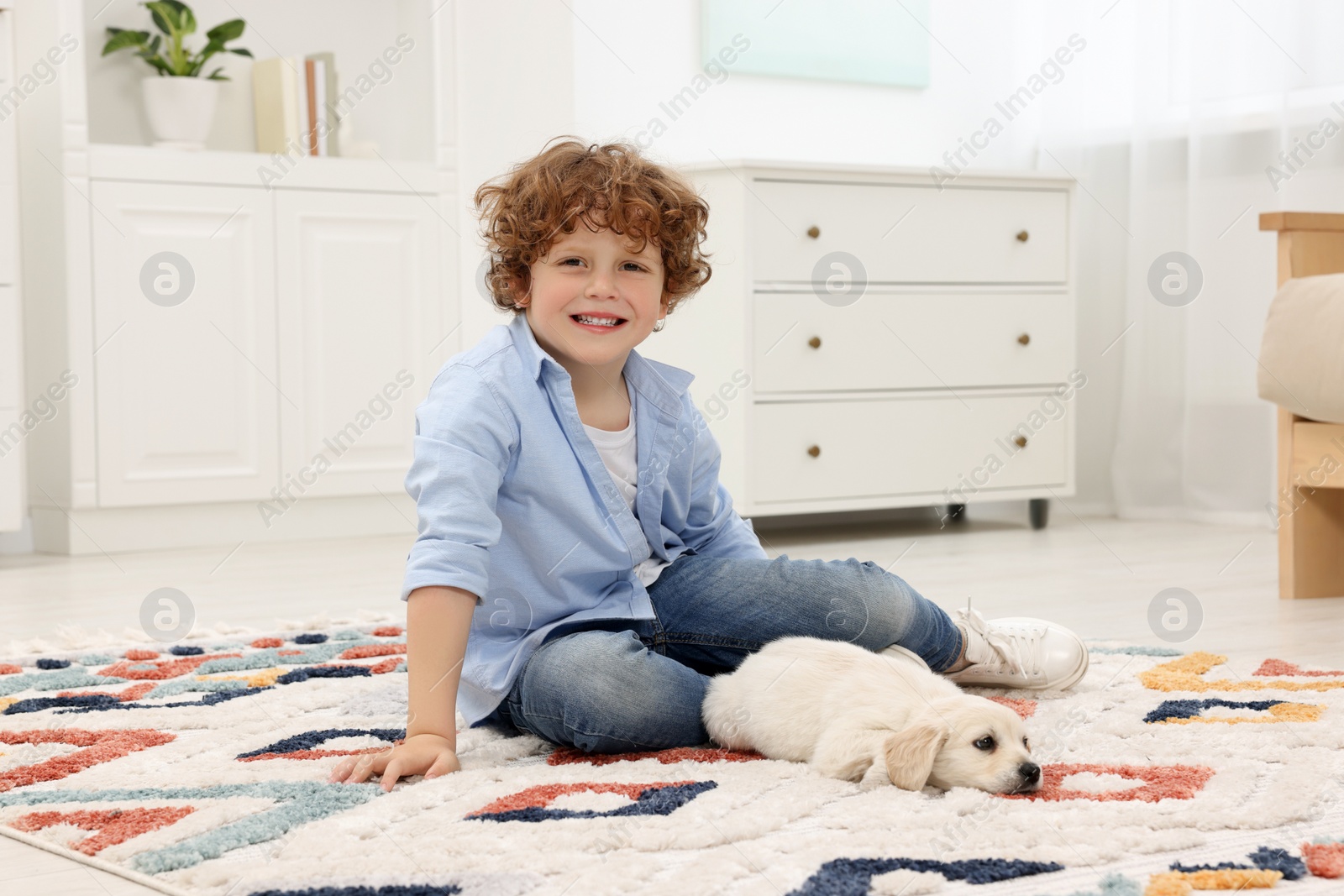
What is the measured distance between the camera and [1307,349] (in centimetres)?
190

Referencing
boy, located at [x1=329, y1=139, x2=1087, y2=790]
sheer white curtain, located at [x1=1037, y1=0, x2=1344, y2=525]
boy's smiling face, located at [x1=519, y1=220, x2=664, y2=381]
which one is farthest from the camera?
sheer white curtain, located at [x1=1037, y1=0, x2=1344, y2=525]

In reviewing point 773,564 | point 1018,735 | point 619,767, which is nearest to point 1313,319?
point 773,564

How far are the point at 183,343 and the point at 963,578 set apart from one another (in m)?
1.61

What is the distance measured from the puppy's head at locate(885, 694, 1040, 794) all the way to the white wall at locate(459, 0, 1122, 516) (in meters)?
1.83

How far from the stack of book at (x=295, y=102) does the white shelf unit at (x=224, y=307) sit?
0.25 ft

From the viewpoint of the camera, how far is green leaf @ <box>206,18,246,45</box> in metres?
2.99

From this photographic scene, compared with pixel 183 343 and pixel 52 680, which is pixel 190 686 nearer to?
pixel 52 680

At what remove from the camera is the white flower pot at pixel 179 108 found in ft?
9.61

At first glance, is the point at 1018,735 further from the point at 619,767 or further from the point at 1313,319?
the point at 1313,319

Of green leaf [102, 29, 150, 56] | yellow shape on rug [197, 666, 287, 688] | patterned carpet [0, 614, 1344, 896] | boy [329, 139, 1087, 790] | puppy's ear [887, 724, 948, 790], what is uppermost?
green leaf [102, 29, 150, 56]

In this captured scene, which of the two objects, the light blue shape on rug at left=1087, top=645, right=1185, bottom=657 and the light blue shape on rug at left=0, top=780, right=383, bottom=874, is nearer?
the light blue shape on rug at left=0, top=780, right=383, bottom=874

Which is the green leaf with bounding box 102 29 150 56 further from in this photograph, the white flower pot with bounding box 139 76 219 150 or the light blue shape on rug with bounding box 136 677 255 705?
the light blue shape on rug with bounding box 136 677 255 705

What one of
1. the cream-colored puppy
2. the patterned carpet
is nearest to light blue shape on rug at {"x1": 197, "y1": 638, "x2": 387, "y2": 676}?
the patterned carpet

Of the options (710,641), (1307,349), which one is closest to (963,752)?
(710,641)
